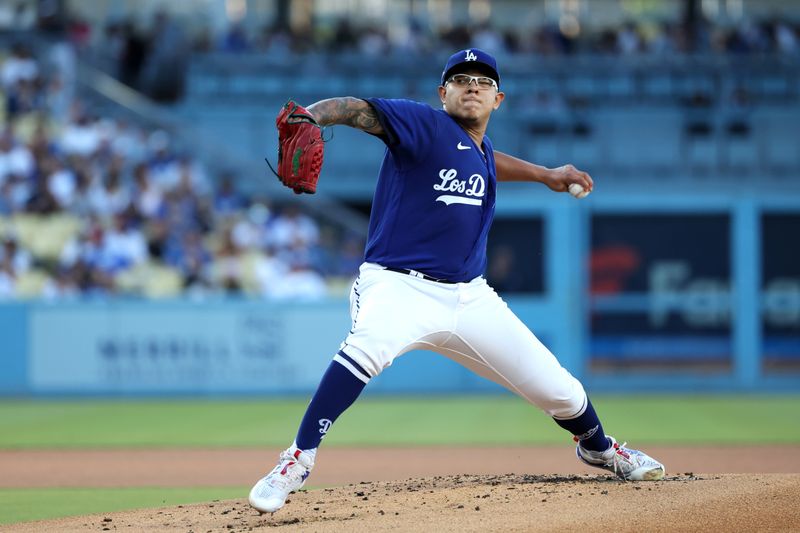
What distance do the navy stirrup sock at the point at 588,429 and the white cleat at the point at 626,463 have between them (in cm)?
4

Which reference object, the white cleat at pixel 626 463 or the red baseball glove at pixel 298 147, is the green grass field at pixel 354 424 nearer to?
the white cleat at pixel 626 463

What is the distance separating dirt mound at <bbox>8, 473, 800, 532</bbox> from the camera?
4.84m

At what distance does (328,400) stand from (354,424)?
21.8ft

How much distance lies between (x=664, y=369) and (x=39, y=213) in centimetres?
916

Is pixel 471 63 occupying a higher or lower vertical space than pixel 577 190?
higher

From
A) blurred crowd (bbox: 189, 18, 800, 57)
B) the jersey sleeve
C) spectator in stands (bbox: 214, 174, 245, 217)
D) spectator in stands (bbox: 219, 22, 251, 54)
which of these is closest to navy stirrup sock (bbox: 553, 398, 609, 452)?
the jersey sleeve

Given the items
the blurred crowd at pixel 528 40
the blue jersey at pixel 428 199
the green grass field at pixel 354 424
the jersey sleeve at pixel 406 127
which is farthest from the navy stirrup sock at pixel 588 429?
the blurred crowd at pixel 528 40

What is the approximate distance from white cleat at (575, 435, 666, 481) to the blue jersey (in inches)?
49.7

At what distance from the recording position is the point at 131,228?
53.5ft

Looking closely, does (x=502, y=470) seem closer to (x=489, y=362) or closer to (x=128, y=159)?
(x=489, y=362)

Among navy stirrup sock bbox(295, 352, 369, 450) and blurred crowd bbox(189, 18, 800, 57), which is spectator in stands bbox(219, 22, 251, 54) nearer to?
blurred crowd bbox(189, 18, 800, 57)

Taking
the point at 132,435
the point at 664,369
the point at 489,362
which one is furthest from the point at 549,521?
the point at 664,369

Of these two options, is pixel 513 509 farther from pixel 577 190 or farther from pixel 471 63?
pixel 471 63

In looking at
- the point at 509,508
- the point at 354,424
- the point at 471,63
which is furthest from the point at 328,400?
the point at 354,424
